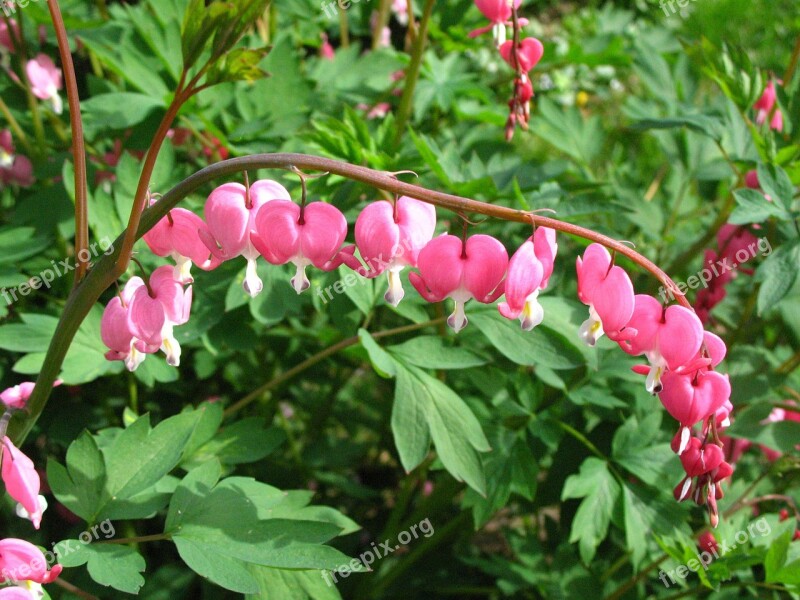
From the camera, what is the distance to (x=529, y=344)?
168 centimetres

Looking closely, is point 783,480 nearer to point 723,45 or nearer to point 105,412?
point 723,45

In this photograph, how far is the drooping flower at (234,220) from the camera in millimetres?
1103

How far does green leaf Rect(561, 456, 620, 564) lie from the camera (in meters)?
1.79

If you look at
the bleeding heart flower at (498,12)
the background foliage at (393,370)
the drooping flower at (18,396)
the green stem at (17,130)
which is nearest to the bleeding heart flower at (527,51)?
the bleeding heart flower at (498,12)

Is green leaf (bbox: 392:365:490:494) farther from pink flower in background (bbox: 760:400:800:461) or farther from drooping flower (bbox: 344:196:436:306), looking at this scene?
pink flower in background (bbox: 760:400:800:461)

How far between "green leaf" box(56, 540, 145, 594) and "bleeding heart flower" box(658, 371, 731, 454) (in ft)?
2.69

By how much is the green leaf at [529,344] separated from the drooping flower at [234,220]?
26.1 inches

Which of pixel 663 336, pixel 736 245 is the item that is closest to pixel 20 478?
pixel 663 336

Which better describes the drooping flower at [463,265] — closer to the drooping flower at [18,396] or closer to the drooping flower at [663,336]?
the drooping flower at [663,336]

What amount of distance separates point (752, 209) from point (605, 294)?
2.43 ft

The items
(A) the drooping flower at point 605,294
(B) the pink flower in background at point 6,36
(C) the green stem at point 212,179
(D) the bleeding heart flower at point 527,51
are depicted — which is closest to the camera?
(C) the green stem at point 212,179

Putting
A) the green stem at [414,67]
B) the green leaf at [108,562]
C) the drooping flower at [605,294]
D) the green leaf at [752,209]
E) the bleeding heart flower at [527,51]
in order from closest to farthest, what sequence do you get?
the drooping flower at [605,294], the green leaf at [108,562], the bleeding heart flower at [527,51], the green leaf at [752,209], the green stem at [414,67]

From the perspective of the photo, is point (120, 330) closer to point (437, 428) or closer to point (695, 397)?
point (437, 428)

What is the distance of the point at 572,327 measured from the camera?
175cm
